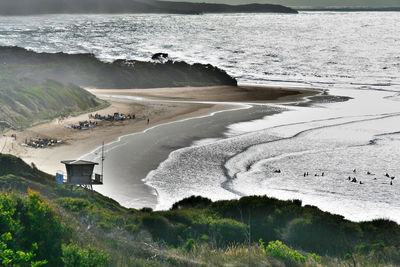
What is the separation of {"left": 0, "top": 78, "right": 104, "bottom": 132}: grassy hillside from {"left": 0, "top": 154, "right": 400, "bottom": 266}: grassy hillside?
23.6 m

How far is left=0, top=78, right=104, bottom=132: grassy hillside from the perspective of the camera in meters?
45.7

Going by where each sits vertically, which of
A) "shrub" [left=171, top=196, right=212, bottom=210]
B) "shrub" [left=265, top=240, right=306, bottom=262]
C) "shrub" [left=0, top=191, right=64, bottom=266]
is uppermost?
"shrub" [left=0, top=191, right=64, bottom=266]

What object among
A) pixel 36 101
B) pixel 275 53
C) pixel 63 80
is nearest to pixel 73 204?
pixel 36 101

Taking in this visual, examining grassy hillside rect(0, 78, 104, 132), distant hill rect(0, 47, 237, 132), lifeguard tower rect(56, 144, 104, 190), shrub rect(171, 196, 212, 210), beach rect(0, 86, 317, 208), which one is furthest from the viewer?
distant hill rect(0, 47, 237, 132)

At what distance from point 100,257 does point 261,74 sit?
3768 inches

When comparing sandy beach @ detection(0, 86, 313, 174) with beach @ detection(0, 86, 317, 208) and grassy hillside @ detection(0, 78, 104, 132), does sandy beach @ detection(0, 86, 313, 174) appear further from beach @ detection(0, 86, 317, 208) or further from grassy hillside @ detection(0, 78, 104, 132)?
grassy hillside @ detection(0, 78, 104, 132)

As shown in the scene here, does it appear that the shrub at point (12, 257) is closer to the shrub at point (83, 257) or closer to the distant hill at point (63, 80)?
the shrub at point (83, 257)

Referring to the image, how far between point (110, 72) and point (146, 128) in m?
40.5

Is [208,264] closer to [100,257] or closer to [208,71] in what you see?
[100,257]

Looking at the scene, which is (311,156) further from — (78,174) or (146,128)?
(78,174)

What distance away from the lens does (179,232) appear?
19.1m

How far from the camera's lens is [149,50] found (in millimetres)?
155125

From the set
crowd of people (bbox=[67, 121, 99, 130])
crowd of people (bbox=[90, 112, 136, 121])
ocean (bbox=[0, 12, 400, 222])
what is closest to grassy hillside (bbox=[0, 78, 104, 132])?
crowd of people (bbox=[90, 112, 136, 121])

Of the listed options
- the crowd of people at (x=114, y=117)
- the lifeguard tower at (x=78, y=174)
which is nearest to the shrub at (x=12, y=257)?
the lifeguard tower at (x=78, y=174)
